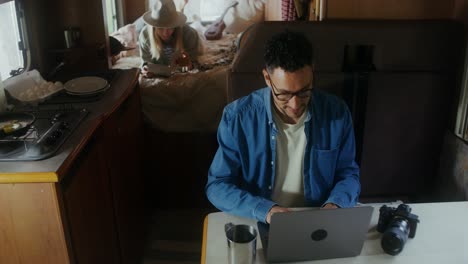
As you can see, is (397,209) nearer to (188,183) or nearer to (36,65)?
(188,183)

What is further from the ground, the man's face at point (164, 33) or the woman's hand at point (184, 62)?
the man's face at point (164, 33)

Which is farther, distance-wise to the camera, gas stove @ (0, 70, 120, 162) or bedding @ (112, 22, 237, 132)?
bedding @ (112, 22, 237, 132)

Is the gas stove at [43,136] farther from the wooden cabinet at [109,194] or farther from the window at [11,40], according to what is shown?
the window at [11,40]

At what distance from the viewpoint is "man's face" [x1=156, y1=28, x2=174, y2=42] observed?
3426mm

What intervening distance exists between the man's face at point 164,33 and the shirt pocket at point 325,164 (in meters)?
2.20

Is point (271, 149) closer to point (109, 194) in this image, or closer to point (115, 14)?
point (109, 194)

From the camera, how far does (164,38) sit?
3461mm

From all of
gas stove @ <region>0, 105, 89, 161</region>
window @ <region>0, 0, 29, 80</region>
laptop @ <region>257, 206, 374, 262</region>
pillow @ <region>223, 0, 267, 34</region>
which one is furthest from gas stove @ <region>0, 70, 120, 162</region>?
pillow @ <region>223, 0, 267, 34</region>

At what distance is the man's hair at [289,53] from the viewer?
4.50 ft

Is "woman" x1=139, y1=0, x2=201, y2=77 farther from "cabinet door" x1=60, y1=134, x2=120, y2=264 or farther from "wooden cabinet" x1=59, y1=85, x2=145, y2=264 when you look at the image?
"cabinet door" x1=60, y1=134, x2=120, y2=264

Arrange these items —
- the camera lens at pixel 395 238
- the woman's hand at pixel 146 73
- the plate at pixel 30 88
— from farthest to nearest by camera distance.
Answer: the woman's hand at pixel 146 73 → the plate at pixel 30 88 → the camera lens at pixel 395 238

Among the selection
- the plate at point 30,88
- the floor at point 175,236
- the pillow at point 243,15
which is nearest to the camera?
the plate at point 30,88

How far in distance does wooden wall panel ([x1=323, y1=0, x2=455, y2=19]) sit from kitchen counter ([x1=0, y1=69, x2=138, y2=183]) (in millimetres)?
1165

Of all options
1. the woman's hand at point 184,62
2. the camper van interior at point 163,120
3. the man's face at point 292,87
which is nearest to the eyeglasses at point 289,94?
the man's face at point 292,87
